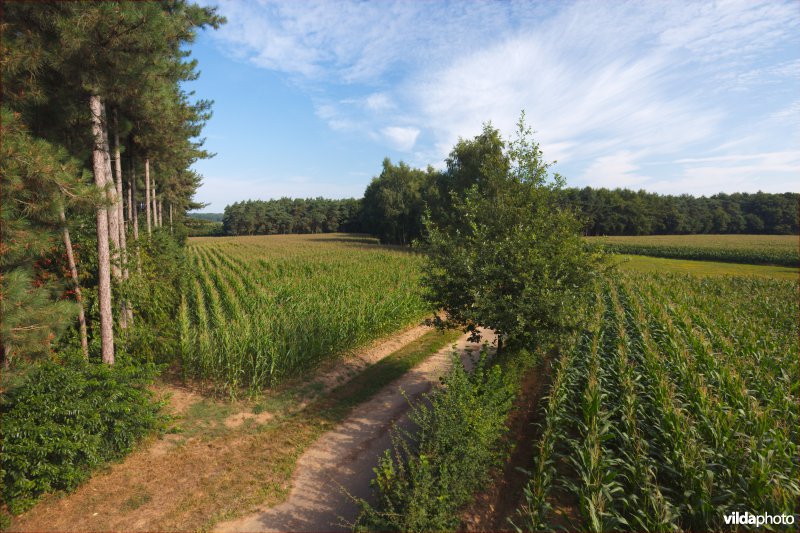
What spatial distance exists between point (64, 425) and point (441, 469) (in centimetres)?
583

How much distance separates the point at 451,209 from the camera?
40.0 m

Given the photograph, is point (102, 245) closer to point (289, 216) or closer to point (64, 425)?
point (64, 425)

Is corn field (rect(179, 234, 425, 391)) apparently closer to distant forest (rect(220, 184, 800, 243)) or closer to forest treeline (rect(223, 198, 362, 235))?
distant forest (rect(220, 184, 800, 243))

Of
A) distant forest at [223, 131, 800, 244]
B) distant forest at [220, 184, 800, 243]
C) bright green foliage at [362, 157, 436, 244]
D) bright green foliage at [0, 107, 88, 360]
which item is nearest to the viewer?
bright green foliage at [0, 107, 88, 360]

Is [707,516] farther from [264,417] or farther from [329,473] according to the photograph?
[264,417]

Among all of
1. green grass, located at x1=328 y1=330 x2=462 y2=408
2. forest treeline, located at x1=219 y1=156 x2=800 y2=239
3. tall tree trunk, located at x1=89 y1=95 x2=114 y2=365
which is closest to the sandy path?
green grass, located at x1=328 y1=330 x2=462 y2=408

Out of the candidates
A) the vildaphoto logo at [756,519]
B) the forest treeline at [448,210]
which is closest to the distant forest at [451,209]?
the forest treeline at [448,210]

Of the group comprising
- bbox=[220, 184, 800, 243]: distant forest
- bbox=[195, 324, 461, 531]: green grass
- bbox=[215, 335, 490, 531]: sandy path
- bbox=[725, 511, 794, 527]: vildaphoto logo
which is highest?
bbox=[220, 184, 800, 243]: distant forest

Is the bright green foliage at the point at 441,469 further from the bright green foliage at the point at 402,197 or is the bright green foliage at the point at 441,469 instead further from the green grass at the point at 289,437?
the bright green foliage at the point at 402,197

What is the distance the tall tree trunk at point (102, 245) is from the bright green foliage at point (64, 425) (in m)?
1.28

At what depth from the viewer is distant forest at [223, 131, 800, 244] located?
4319 centimetres

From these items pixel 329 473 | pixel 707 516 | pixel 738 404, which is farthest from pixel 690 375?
pixel 329 473

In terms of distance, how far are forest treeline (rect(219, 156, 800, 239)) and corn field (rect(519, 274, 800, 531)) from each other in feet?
85.7

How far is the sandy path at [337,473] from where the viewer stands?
17.2 ft
